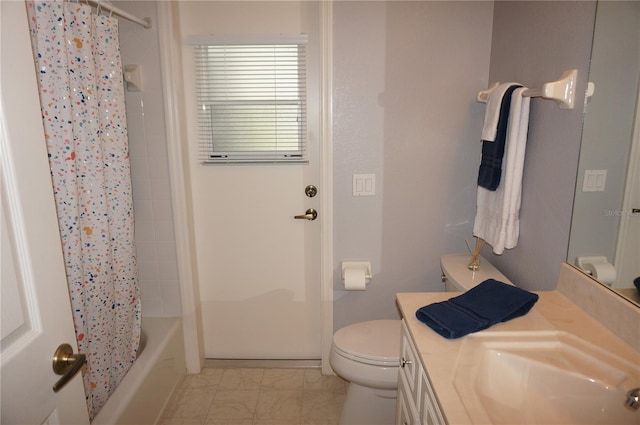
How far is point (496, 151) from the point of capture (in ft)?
5.49

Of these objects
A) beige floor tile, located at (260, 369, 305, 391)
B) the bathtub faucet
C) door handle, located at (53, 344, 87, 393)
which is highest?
door handle, located at (53, 344, 87, 393)

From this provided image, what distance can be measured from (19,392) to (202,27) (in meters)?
1.85

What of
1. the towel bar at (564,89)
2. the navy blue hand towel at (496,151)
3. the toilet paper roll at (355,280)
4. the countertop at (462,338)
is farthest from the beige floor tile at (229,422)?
the towel bar at (564,89)

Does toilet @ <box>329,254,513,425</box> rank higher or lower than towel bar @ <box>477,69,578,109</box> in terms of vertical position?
lower

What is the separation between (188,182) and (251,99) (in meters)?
0.59

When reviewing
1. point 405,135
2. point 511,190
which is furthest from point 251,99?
point 511,190

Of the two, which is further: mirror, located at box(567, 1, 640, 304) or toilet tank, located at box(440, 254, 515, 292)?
toilet tank, located at box(440, 254, 515, 292)

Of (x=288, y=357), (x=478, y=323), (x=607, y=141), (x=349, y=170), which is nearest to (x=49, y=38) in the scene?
(x=349, y=170)

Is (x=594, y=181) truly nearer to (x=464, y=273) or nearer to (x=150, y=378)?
(x=464, y=273)

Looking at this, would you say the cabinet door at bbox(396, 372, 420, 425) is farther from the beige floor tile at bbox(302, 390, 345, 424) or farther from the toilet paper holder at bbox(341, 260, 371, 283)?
the toilet paper holder at bbox(341, 260, 371, 283)

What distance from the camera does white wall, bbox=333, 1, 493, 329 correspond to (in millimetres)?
1977

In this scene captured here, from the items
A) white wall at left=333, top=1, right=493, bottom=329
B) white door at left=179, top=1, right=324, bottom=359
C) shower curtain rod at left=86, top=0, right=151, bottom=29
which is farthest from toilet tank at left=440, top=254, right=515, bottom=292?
shower curtain rod at left=86, top=0, right=151, bottom=29

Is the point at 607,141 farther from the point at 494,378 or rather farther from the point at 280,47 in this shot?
the point at 280,47

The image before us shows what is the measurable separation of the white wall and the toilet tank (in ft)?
0.53
